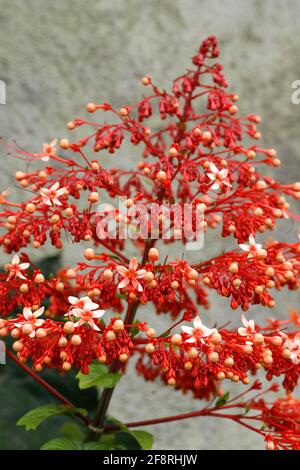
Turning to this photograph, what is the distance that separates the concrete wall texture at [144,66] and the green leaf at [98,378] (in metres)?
0.58

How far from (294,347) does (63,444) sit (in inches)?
16.9

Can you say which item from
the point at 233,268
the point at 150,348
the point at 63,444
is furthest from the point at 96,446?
the point at 233,268

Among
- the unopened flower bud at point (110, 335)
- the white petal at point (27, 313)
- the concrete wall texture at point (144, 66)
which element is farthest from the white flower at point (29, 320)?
the concrete wall texture at point (144, 66)

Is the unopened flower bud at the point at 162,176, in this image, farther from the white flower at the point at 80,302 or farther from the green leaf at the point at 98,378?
the green leaf at the point at 98,378

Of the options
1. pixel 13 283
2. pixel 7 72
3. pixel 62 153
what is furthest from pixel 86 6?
pixel 13 283

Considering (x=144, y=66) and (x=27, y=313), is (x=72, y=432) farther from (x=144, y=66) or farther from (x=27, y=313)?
(x=144, y=66)

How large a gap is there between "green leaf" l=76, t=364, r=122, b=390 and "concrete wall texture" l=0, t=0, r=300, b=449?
581mm

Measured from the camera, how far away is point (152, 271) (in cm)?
92

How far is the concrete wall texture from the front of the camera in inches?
63.2

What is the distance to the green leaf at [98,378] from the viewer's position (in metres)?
1.01

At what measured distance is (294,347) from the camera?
0.99m

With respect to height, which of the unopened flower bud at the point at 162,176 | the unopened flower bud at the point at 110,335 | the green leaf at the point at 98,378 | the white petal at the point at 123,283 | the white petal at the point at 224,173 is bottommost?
the green leaf at the point at 98,378

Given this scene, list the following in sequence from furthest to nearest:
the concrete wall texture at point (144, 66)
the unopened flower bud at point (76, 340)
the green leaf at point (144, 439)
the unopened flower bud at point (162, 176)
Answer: the concrete wall texture at point (144, 66), the green leaf at point (144, 439), the unopened flower bud at point (162, 176), the unopened flower bud at point (76, 340)

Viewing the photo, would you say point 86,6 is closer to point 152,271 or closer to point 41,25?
point 41,25
